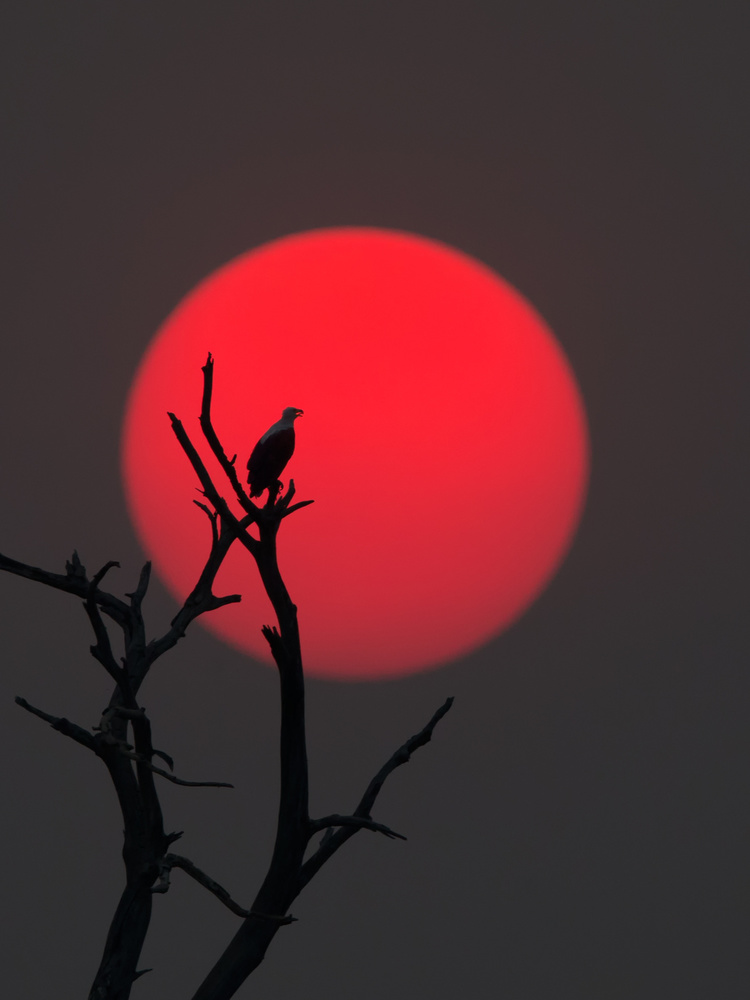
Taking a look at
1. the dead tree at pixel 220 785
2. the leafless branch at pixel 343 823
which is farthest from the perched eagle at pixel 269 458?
the leafless branch at pixel 343 823

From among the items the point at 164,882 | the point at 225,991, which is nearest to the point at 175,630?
the point at 164,882

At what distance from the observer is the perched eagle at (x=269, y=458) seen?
40.2 feet

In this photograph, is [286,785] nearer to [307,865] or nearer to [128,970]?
[307,865]

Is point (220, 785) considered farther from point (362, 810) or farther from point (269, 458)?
point (269, 458)

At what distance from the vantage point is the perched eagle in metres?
12.2

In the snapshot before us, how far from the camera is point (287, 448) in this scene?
1238 cm

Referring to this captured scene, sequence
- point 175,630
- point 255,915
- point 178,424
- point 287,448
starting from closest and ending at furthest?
point 178,424, point 255,915, point 175,630, point 287,448

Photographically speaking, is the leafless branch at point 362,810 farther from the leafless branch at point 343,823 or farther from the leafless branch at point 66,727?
the leafless branch at point 66,727

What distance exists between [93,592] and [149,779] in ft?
5.16

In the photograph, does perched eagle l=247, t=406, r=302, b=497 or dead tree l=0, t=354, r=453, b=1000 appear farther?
perched eagle l=247, t=406, r=302, b=497

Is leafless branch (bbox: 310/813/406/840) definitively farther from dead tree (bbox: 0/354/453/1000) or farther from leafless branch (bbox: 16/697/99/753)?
leafless branch (bbox: 16/697/99/753)

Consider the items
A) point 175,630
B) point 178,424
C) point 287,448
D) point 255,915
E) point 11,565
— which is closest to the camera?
point 178,424

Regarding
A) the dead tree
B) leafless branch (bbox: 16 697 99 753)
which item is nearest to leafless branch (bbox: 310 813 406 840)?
the dead tree

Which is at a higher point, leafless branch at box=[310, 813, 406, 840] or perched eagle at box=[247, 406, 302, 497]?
perched eagle at box=[247, 406, 302, 497]
